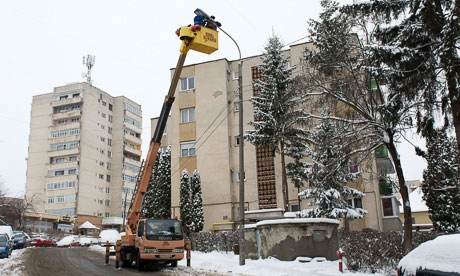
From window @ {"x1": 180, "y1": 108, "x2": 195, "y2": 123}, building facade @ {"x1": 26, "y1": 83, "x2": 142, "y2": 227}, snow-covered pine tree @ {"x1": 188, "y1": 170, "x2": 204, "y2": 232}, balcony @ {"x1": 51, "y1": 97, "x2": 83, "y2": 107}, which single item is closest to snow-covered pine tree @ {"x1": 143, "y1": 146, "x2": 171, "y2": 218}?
snow-covered pine tree @ {"x1": 188, "y1": 170, "x2": 204, "y2": 232}

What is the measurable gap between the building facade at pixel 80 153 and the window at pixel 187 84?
4269cm

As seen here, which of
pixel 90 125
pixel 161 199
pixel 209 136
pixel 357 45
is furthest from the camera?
pixel 90 125

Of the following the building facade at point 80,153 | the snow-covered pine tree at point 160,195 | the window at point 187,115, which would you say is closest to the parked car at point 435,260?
the window at point 187,115

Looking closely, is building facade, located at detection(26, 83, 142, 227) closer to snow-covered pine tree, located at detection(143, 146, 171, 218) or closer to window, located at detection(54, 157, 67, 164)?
window, located at detection(54, 157, 67, 164)

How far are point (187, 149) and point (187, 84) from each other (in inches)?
250

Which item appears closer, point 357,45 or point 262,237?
point 357,45

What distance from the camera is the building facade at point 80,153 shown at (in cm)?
7494

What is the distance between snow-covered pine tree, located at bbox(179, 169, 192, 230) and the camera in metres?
34.5

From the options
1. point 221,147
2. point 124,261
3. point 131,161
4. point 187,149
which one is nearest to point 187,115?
point 187,149

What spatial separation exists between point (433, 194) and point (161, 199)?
24808 mm

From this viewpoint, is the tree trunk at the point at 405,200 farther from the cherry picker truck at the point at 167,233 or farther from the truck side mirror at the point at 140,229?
the truck side mirror at the point at 140,229

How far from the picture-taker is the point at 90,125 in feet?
263

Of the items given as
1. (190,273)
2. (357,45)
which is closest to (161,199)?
(190,273)

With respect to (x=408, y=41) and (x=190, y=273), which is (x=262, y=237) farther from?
(x=408, y=41)
